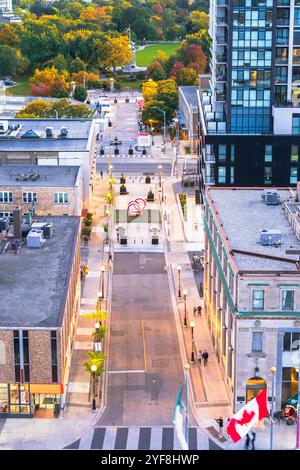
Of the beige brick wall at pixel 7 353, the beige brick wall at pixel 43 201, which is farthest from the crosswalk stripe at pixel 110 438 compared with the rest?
the beige brick wall at pixel 43 201

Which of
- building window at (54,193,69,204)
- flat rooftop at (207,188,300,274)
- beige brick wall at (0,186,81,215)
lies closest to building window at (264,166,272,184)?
beige brick wall at (0,186,81,215)

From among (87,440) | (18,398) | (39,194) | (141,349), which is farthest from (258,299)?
(39,194)

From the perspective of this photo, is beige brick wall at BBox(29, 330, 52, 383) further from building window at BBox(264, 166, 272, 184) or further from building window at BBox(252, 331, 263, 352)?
building window at BBox(264, 166, 272, 184)

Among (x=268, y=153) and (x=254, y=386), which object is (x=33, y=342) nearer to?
(x=254, y=386)

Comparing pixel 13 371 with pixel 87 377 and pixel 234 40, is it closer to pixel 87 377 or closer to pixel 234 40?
pixel 87 377

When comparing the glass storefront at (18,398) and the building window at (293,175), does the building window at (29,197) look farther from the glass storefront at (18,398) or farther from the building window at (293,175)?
the glass storefront at (18,398)

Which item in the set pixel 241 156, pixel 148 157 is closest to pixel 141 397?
pixel 241 156
